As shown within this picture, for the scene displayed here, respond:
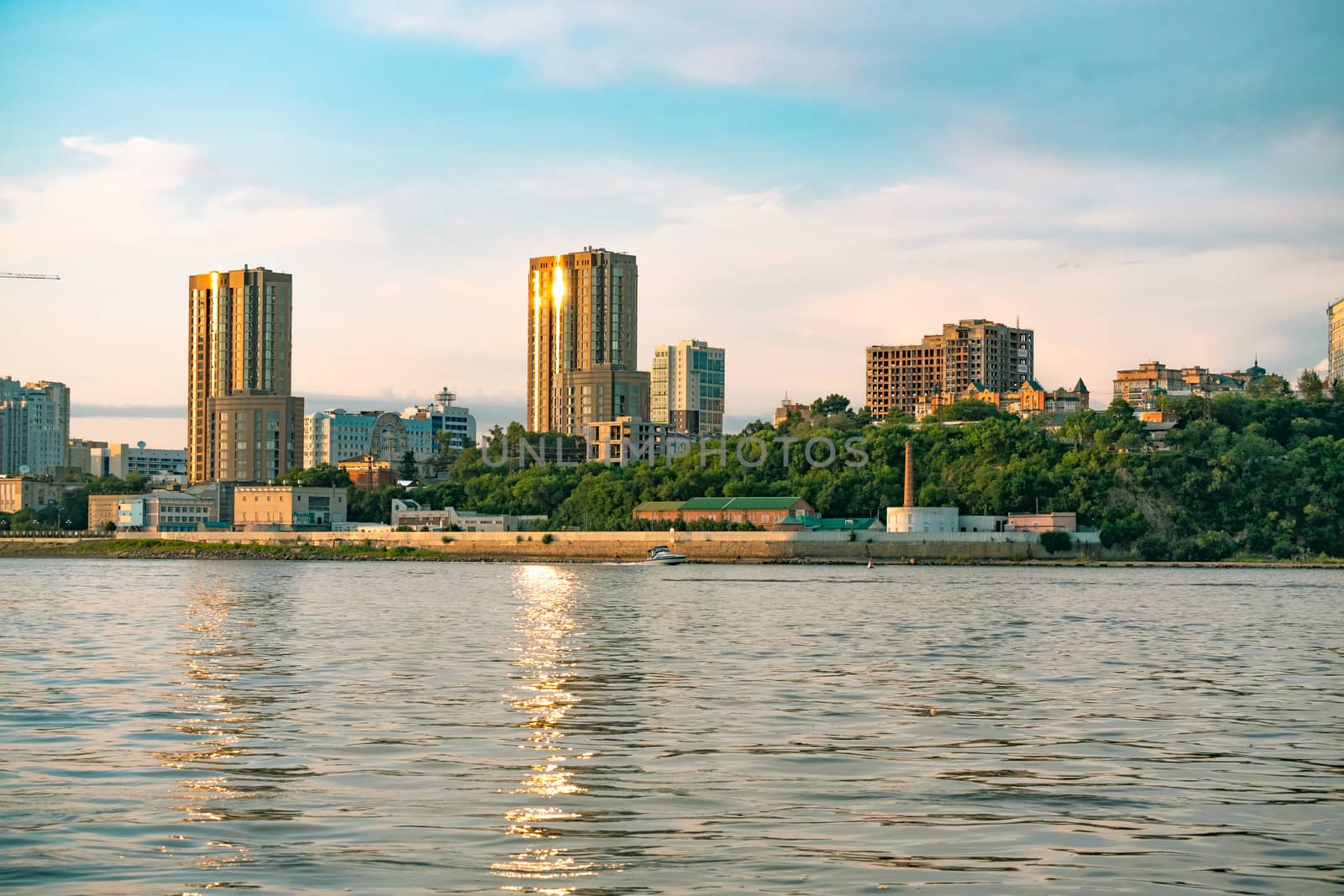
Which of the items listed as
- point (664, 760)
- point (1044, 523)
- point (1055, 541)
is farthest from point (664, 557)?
point (664, 760)

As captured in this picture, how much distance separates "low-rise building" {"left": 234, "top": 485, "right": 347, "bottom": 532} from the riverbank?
624 inches

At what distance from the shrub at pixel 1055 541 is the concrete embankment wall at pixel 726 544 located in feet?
1.72

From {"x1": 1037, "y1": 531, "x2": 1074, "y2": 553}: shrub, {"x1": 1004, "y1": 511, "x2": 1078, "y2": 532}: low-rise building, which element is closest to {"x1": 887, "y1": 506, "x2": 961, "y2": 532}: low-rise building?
{"x1": 1004, "y1": 511, "x2": 1078, "y2": 532}: low-rise building

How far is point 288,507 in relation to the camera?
194 meters

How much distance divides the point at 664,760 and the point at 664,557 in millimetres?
122382

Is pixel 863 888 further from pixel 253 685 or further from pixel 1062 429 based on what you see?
pixel 1062 429

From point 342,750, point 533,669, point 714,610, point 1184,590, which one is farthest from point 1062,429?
point 342,750

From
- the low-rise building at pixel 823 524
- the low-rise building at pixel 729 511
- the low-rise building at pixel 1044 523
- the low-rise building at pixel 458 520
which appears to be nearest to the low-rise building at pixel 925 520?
the low-rise building at pixel 823 524

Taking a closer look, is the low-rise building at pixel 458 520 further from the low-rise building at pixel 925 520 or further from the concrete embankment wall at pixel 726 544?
the low-rise building at pixel 925 520

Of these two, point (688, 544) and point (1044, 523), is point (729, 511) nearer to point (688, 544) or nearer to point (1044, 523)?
point (688, 544)

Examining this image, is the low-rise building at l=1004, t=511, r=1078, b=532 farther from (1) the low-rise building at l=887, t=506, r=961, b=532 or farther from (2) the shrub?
(1) the low-rise building at l=887, t=506, r=961, b=532

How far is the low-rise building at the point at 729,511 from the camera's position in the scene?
529 ft

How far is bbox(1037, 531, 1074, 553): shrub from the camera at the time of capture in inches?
5738

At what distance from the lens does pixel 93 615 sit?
54906mm
